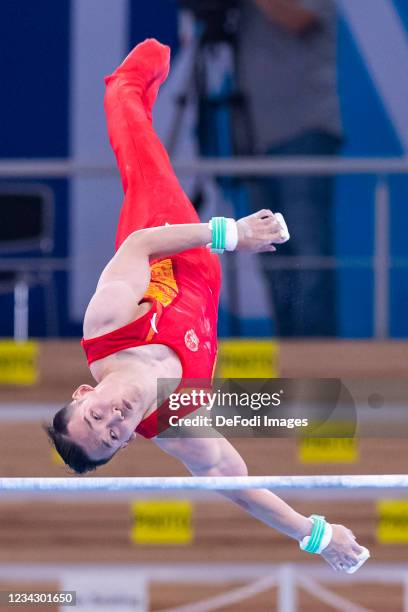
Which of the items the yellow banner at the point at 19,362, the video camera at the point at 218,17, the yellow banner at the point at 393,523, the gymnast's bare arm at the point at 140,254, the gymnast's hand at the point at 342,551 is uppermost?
the video camera at the point at 218,17

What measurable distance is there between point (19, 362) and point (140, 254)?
1099mm

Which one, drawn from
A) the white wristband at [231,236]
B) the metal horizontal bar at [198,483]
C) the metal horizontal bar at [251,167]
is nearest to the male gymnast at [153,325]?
the white wristband at [231,236]

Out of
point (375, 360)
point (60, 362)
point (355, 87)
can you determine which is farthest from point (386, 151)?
point (60, 362)

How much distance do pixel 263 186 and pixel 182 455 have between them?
1.55 m

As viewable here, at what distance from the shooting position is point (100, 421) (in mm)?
2332

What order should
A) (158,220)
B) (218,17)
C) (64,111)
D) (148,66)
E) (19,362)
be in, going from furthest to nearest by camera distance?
(64,111), (218,17), (19,362), (148,66), (158,220)

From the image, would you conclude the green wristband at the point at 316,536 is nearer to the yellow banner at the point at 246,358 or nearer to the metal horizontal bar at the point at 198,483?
the metal horizontal bar at the point at 198,483

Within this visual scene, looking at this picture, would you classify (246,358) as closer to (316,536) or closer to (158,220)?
(158,220)

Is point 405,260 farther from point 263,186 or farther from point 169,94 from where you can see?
point 169,94

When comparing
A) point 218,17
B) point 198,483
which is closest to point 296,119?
point 218,17

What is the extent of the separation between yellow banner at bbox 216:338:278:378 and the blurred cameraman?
167 mm

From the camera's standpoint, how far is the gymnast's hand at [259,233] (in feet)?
7.63

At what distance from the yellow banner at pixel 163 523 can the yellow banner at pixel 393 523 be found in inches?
22.2

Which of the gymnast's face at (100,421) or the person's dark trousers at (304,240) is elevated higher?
the person's dark trousers at (304,240)
